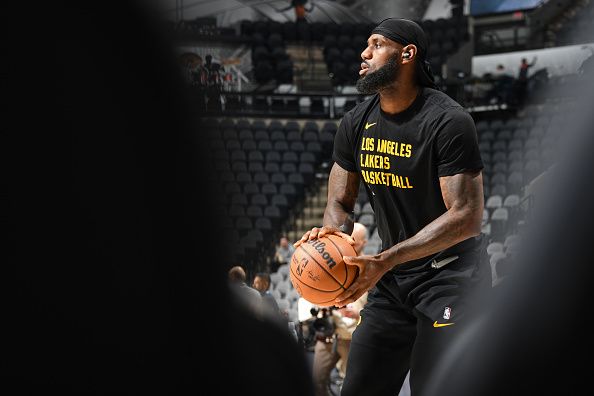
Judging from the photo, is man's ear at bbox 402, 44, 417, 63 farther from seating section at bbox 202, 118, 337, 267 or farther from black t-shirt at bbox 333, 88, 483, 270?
seating section at bbox 202, 118, 337, 267

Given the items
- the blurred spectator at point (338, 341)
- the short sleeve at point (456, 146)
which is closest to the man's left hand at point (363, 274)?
the short sleeve at point (456, 146)

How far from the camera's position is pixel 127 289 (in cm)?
57

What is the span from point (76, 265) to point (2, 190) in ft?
0.25

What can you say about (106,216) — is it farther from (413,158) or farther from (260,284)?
(260,284)

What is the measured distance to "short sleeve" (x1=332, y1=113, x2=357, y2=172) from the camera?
10.3 feet

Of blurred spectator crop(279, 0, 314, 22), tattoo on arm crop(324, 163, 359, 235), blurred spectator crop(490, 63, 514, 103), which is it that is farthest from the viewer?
blurred spectator crop(279, 0, 314, 22)

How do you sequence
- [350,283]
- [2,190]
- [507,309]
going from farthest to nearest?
[350,283] < [507,309] < [2,190]

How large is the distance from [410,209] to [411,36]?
653mm

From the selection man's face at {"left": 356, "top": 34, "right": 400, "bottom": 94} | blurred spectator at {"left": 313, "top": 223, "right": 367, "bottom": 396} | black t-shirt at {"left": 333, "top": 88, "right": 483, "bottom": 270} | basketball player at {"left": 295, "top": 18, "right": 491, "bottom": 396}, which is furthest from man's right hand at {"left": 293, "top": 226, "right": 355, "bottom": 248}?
blurred spectator at {"left": 313, "top": 223, "right": 367, "bottom": 396}

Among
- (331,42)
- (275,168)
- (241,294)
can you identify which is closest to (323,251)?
(241,294)

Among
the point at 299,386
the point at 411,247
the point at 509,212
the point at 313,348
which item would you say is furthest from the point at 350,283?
the point at 509,212

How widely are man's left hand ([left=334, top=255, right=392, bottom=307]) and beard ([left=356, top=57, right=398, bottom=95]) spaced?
27.2 inches

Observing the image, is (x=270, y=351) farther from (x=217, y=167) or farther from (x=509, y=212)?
(x=509, y=212)

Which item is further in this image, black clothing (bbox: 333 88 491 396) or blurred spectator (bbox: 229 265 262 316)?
black clothing (bbox: 333 88 491 396)
